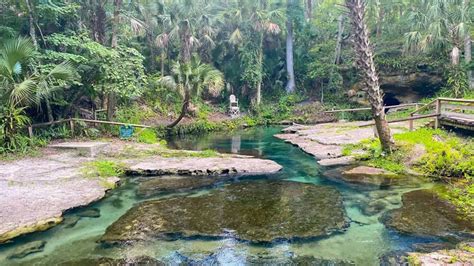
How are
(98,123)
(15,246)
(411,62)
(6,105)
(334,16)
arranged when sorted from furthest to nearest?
(334,16), (411,62), (98,123), (6,105), (15,246)

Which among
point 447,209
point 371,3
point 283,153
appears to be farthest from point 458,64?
point 447,209

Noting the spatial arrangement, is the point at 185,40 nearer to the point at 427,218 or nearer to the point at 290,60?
the point at 290,60

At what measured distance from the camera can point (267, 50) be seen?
31125 millimetres

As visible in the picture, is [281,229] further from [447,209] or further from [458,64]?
[458,64]

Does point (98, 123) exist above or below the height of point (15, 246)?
above

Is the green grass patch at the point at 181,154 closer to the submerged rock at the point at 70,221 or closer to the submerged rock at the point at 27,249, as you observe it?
the submerged rock at the point at 70,221

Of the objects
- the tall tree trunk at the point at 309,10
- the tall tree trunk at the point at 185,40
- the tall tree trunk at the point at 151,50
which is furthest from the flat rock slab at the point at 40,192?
the tall tree trunk at the point at 309,10

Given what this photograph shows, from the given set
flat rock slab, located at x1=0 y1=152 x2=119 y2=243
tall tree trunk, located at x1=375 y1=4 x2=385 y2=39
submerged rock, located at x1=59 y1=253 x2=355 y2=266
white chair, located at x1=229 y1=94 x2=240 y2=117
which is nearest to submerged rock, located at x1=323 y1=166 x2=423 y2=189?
submerged rock, located at x1=59 y1=253 x2=355 y2=266

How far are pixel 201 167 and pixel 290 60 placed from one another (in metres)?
21.2

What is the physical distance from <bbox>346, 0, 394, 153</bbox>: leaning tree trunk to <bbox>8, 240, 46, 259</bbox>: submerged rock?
9316mm

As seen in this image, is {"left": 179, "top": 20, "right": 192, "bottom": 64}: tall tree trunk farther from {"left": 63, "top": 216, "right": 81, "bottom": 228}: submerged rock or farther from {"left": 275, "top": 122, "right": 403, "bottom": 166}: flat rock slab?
{"left": 63, "top": 216, "right": 81, "bottom": 228}: submerged rock

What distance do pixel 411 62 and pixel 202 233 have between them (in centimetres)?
2257

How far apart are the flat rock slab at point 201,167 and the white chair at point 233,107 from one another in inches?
629

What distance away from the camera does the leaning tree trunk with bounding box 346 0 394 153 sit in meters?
10.5
